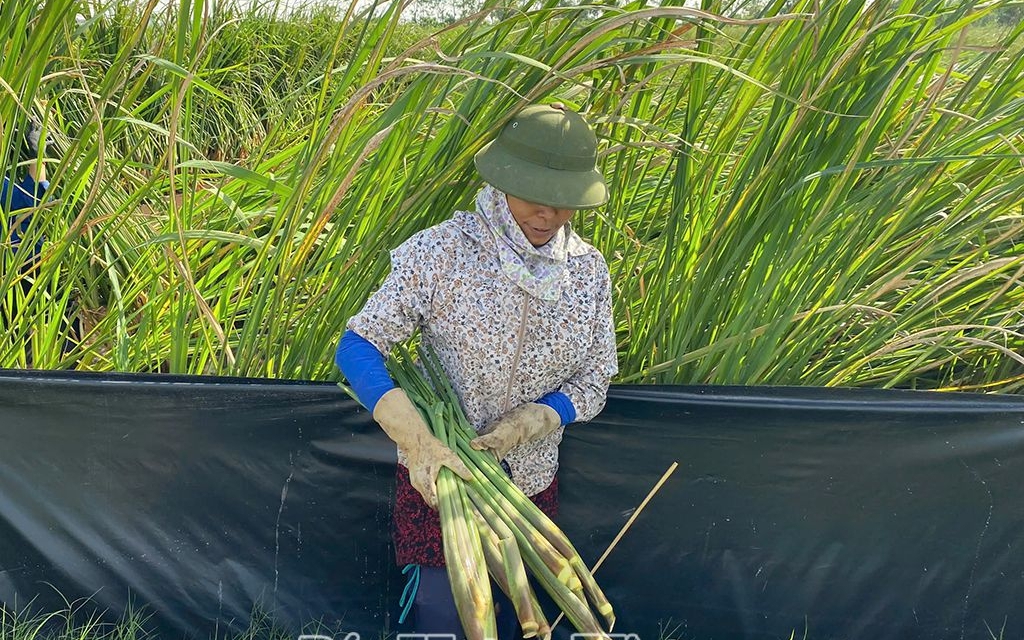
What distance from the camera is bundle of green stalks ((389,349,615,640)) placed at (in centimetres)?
152

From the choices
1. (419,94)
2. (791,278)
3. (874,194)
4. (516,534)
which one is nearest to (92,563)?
(516,534)

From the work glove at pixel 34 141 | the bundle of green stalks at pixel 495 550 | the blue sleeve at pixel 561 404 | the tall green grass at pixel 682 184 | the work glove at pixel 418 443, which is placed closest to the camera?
the bundle of green stalks at pixel 495 550

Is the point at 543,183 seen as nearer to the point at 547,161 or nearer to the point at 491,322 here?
the point at 547,161

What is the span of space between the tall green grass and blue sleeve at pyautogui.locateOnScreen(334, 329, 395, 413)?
0.32 m

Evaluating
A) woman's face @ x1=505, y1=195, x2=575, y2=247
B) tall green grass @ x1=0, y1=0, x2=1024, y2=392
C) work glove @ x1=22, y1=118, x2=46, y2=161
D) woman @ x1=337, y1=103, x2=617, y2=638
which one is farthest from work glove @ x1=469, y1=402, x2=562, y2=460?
work glove @ x1=22, y1=118, x2=46, y2=161

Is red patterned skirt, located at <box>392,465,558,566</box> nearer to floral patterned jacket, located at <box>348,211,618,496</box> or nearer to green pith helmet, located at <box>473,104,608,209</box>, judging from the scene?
floral patterned jacket, located at <box>348,211,618,496</box>

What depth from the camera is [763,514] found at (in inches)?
82.4

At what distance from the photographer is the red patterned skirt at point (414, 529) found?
1.82m

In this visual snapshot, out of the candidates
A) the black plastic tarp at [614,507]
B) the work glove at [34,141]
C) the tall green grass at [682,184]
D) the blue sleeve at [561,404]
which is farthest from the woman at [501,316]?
the work glove at [34,141]

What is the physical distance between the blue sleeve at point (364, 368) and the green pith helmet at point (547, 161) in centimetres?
33

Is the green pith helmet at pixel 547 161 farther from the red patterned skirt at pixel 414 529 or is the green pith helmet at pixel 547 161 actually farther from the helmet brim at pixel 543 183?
the red patterned skirt at pixel 414 529

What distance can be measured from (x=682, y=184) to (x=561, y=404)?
546 millimetres

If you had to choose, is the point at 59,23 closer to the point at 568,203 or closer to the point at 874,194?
the point at 568,203

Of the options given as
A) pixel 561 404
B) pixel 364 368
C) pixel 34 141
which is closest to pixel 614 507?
pixel 561 404
